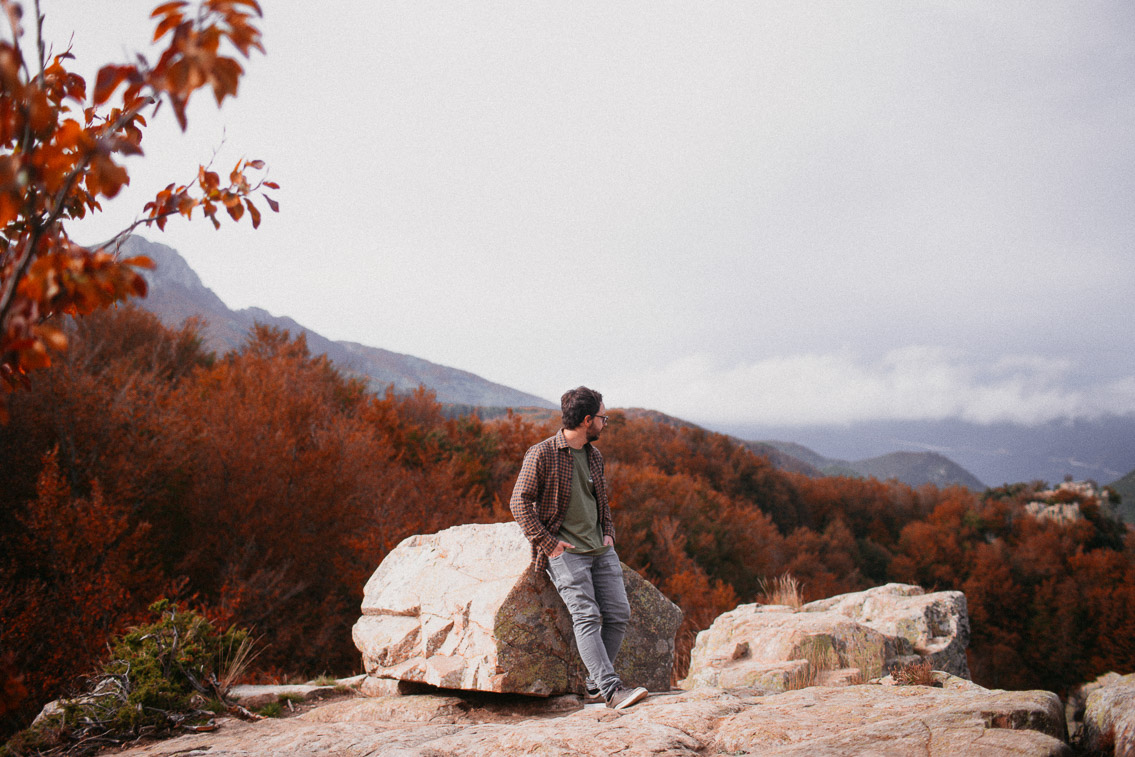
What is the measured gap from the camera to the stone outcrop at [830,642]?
19.5ft

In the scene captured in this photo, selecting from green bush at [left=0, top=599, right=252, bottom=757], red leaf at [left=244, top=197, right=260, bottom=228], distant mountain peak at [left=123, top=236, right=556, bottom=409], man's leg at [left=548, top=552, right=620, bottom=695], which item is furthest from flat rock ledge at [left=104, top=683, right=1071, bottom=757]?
distant mountain peak at [left=123, top=236, right=556, bottom=409]

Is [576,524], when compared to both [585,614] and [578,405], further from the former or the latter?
[578,405]

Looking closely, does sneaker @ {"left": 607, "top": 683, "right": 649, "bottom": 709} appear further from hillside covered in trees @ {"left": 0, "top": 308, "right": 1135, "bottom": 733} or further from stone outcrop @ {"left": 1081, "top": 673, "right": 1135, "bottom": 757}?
hillside covered in trees @ {"left": 0, "top": 308, "right": 1135, "bottom": 733}

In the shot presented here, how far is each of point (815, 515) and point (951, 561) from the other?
23.9 feet

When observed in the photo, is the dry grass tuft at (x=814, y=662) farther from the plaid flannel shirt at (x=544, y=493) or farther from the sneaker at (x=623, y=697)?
the plaid flannel shirt at (x=544, y=493)

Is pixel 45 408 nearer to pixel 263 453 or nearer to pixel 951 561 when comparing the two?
pixel 263 453

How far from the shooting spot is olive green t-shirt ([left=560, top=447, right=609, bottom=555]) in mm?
A: 4520

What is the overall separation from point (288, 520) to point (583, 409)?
11395 millimetres

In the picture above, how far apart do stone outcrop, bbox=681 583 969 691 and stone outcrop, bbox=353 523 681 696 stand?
4.20 ft

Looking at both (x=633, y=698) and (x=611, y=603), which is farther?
(x=611, y=603)

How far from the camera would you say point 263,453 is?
42.9 feet

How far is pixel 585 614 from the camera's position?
4.30 meters

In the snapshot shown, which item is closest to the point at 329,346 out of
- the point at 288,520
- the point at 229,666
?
the point at 288,520

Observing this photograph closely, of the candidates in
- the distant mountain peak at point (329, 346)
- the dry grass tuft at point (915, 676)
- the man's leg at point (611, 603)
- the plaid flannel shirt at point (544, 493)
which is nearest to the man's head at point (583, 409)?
the plaid flannel shirt at point (544, 493)
